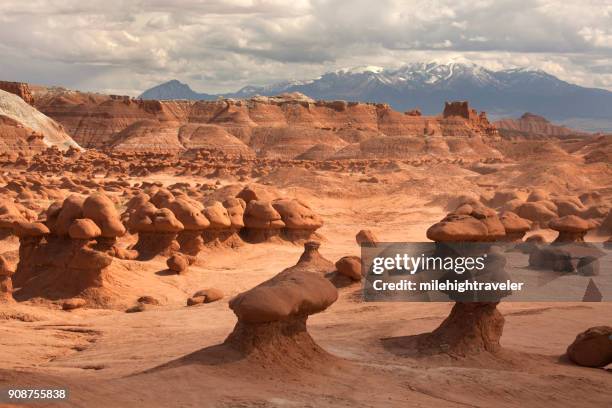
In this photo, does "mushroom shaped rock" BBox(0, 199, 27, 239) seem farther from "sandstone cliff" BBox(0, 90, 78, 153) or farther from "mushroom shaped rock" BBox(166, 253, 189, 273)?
"sandstone cliff" BBox(0, 90, 78, 153)

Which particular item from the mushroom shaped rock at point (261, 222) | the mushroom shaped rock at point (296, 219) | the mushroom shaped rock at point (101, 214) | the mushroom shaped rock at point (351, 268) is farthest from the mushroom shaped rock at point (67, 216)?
the mushroom shaped rock at point (296, 219)

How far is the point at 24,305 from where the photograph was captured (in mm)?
15094

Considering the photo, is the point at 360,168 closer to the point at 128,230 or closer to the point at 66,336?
the point at 128,230

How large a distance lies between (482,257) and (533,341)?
2.19m

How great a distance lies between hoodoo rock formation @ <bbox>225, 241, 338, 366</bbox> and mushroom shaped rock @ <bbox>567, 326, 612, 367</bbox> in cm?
408

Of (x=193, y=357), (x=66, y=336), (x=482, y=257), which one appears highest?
(x=482, y=257)

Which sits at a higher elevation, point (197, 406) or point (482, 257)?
point (482, 257)

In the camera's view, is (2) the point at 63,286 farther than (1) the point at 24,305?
Yes

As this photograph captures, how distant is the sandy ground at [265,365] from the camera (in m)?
8.13

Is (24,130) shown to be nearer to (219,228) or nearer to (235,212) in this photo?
(235,212)

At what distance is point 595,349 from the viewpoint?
11430mm

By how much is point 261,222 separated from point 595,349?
1373 centimetres

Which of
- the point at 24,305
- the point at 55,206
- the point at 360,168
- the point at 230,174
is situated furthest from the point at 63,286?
the point at 360,168

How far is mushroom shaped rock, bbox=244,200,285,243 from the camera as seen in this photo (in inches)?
942
